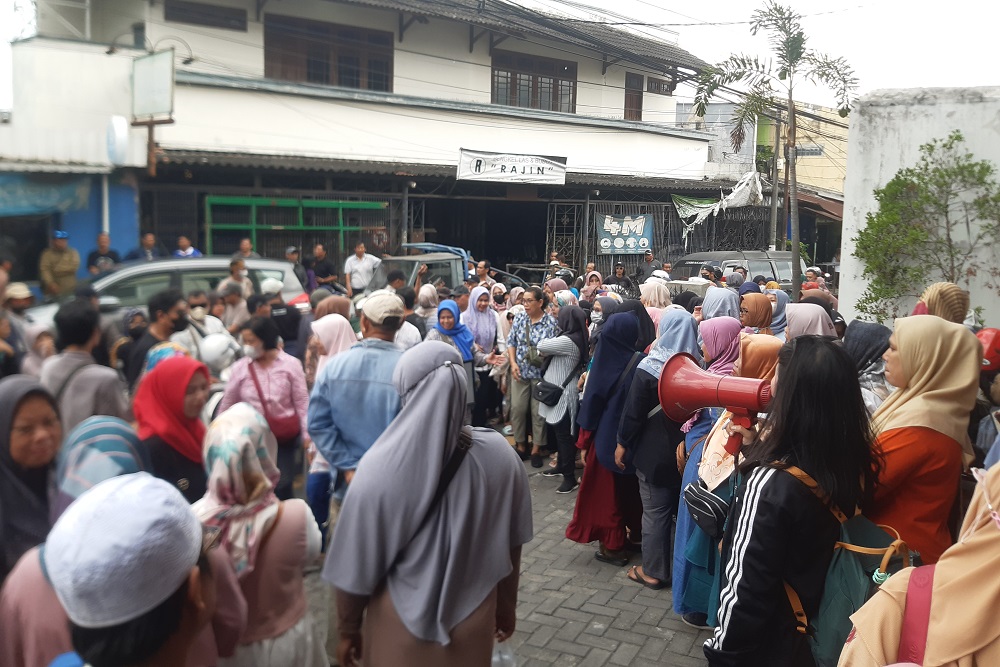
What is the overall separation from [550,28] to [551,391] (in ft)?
57.2

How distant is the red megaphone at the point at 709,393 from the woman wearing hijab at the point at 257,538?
6.06 feet

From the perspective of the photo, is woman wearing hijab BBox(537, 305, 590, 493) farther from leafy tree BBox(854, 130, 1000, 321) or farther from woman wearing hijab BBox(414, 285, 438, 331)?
leafy tree BBox(854, 130, 1000, 321)

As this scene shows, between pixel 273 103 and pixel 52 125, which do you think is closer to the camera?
pixel 52 125

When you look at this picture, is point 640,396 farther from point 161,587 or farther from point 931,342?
point 161,587

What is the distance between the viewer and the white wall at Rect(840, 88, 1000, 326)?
7.59 meters

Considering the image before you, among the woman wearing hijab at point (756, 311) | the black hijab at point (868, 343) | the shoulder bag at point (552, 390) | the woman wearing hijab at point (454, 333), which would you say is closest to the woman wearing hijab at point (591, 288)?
the woman wearing hijab at point (454, 333)

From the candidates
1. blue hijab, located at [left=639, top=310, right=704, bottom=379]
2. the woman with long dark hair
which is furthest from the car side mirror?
the woman with long dark hair

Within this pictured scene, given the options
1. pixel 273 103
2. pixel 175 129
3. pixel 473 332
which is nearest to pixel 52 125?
pixel 175 129

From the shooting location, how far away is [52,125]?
46.6 ft

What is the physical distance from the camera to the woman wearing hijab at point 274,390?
16.4ft

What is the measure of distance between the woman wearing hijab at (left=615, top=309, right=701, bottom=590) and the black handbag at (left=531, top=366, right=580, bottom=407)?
71.2 inches

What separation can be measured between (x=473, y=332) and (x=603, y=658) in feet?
16.5

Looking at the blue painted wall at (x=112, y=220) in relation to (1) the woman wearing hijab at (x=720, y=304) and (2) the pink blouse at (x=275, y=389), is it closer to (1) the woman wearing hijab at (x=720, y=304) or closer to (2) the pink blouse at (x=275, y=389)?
(2) the pink blouse at (x=275, y=389)

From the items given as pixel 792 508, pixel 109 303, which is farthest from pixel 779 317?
pixel 109 303
